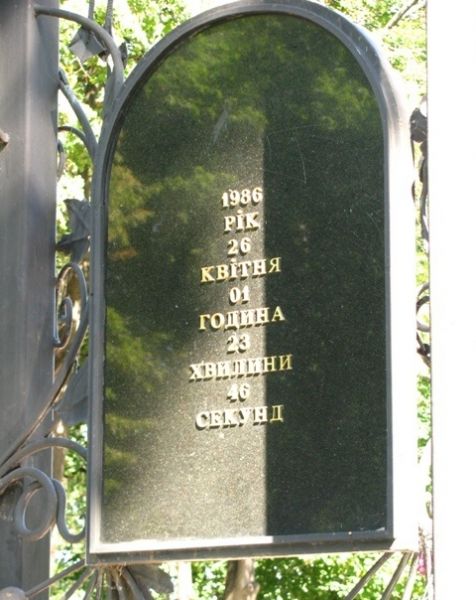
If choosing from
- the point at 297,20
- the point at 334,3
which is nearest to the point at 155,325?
the point at 297,20

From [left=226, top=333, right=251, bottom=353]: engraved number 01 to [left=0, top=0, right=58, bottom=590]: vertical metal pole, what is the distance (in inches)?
41.7

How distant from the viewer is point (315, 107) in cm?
611

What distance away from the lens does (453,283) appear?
5.32 m

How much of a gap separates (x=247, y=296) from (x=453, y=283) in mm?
1018

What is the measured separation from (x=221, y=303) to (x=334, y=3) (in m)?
7.25

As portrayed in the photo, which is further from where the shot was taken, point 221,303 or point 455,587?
point 221,303

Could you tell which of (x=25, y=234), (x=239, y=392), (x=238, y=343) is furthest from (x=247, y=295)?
(x=25, y=234)

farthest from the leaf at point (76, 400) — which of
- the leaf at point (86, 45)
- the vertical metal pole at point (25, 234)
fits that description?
the leaf at point (86, 45)

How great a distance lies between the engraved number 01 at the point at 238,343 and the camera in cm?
605

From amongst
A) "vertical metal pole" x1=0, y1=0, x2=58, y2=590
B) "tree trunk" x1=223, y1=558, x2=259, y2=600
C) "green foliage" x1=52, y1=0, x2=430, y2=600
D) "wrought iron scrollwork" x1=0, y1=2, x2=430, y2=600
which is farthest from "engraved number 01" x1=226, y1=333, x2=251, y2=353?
"tree trunk" x1=223, y1=558, x2=259, y2=600

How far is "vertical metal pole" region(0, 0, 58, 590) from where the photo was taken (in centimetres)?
674

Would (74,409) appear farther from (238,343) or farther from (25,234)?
(238,343)

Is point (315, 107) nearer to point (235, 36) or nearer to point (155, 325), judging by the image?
point (235, 36)

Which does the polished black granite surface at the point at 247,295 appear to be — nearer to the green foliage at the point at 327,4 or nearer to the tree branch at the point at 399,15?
the green foliage at the point at 327,4
